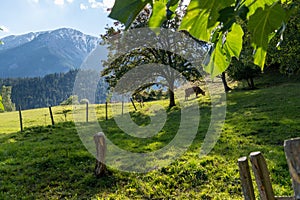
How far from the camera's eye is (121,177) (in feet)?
23.4

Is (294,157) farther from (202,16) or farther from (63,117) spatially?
(63,117)

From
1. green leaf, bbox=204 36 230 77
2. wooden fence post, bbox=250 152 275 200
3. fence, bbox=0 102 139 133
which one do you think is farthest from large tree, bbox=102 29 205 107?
green leaf, bbox=204 36 230 77

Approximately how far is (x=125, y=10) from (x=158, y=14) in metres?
0.12

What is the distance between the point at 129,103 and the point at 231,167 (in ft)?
54.9

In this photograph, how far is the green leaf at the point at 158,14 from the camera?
477 millimetres

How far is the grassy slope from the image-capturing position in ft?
20.3

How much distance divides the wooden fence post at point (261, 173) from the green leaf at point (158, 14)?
1.98 m

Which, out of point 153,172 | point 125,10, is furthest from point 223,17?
point 153,172

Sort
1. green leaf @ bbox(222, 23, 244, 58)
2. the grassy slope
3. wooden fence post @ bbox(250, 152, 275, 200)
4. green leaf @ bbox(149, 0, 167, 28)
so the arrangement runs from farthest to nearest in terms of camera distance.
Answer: the grassy slope → wooden fence post @ bbox(250, 152, 275, 200) → green leaf @ bbox(222, 23, 244, 58) → green leaf @ bbox(149, 0, 167, 28)

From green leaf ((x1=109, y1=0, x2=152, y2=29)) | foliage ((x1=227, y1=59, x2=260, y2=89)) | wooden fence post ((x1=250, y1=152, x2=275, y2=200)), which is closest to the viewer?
green leaf ((x1=109, y1=0, x2=152, y2=29))

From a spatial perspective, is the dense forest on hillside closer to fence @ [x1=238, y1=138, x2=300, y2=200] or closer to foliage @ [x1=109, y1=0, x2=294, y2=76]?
fence @ [x1=238, y1=138, x2=300, y2=200]

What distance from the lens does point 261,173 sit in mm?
2238

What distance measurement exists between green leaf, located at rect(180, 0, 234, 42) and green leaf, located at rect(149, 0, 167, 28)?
1.4 inches

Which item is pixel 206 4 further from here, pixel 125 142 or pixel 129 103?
pixel 129 103
